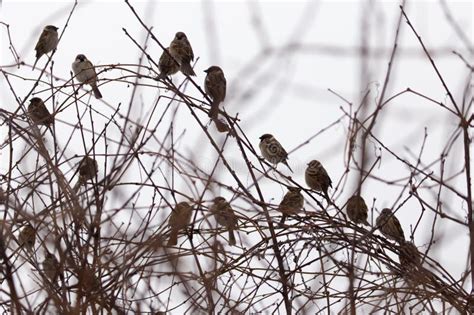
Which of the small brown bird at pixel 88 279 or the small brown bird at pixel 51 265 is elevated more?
the small brown bird at pixel 51 265

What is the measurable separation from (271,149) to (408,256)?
4285 mm

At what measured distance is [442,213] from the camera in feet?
10.4

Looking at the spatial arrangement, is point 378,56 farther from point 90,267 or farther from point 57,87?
point 57,87

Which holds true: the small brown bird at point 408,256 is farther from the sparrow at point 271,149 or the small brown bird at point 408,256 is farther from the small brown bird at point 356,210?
the sparrow at point 271,149

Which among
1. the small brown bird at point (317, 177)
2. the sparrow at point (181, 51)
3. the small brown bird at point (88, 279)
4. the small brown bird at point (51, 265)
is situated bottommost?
the small brown bird at point (88, 279)

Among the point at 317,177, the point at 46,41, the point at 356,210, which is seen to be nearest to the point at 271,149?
the point at 317,177

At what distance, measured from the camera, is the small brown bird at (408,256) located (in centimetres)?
368

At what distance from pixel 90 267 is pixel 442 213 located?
1428mm

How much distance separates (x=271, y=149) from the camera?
788cm

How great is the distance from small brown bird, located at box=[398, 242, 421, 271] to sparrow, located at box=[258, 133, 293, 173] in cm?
359

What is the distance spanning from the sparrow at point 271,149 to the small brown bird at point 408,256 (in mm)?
3589

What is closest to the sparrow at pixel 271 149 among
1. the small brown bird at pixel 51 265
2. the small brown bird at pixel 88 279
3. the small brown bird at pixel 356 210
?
the small brown bird at pixel 356 210

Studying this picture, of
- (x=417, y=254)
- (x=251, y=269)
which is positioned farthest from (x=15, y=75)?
(x=417, y=254)

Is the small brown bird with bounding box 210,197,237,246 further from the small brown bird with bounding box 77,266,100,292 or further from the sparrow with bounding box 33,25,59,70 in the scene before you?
the sparrow with bounding box 33,25,59,70
